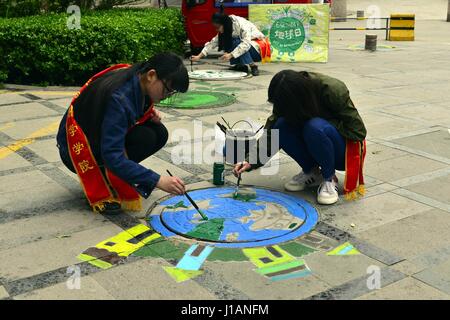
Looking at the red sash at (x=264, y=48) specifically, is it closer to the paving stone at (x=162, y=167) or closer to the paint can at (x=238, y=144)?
the paving stone at (x=162, y=167)

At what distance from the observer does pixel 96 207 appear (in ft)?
12.3

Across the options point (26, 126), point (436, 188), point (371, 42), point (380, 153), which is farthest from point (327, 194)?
point (371, 42)

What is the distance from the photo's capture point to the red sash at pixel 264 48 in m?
9.53

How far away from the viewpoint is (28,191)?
13.7 ft

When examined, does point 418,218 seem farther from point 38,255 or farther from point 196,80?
point 196,80

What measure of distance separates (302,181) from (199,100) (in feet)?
10.3

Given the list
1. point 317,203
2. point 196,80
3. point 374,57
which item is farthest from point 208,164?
point 374,57

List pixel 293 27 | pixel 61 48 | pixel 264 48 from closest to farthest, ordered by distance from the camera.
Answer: pixel 61 48 < pixel 264 48 < pixel 293 27

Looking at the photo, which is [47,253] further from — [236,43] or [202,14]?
[202,14]

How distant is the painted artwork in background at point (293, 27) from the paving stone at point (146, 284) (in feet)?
25.9

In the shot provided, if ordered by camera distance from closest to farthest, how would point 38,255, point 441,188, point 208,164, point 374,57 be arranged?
point 38,255, point 441,188, point 208,164, point 374,57

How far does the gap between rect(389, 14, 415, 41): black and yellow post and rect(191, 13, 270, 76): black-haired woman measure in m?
6.80

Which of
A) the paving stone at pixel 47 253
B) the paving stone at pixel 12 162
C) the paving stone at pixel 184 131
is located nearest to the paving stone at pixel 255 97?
the paving stone at pixel 184 131

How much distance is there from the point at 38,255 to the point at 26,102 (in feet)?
14.6
